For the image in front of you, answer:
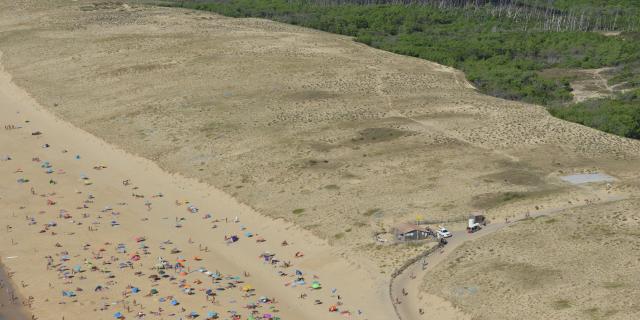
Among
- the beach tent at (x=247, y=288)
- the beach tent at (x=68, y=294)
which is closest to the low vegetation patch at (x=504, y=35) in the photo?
the beach tent at (x=247, y=288)

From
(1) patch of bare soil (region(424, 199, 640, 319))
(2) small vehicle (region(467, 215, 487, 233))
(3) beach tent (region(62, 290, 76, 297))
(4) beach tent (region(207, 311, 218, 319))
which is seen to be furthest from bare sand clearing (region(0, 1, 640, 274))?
(3) beach tent (region(62, 290, 76, 297))

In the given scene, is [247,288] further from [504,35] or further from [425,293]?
[504,35]

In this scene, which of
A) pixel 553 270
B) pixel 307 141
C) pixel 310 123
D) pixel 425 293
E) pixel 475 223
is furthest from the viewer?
pixel 310 123

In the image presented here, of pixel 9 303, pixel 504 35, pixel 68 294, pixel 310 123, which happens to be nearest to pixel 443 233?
pixel 68 294

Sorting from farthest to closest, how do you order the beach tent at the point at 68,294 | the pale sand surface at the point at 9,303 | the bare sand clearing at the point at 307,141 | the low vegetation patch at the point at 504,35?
the low vegetation patch at the point at 504,35 < the bare sand clearing at the point at 307,141 < the beach tent at the point at 68,294 < the pale sand surface at the point at 9,303

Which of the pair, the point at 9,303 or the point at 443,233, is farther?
the point at 443,233

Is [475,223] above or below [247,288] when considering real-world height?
above

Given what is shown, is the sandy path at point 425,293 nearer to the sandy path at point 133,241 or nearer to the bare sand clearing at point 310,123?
the sandy path at point 133,241
